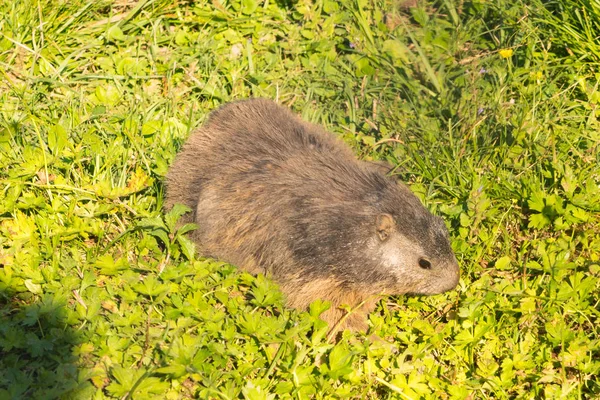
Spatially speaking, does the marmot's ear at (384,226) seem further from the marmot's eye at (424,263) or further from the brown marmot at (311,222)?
the marmot's eye at (424,263)

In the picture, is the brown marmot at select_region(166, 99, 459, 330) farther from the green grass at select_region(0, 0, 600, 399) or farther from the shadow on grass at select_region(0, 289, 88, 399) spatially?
the shadow on grass at select_region(0, 289, 88, 399)

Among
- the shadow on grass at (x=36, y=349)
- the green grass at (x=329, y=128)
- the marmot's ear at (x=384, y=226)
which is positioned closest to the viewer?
the shadow on grass at (x=36, y=349)

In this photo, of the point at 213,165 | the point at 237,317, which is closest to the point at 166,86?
the point at 213,165

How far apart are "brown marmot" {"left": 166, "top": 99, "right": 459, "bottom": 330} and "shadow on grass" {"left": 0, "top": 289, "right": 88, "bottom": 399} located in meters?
1.19

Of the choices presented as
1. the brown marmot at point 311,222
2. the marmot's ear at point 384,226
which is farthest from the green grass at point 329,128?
the marmot's ear at point 384,226

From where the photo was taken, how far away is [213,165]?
5.70m

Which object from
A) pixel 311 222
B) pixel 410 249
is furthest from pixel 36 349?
pixel 410 249

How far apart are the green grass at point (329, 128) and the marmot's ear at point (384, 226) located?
55 centimetres

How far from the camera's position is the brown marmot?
5250mm

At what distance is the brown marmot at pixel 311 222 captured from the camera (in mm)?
5250

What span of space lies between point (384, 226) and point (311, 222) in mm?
465

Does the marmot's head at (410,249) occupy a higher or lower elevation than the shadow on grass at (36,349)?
lower

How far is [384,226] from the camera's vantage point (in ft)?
17.1

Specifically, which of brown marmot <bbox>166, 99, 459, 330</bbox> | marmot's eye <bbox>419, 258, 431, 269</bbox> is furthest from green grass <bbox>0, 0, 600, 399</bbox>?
marmot's eye <bbox>419, 258, 431, 269</bbox>
